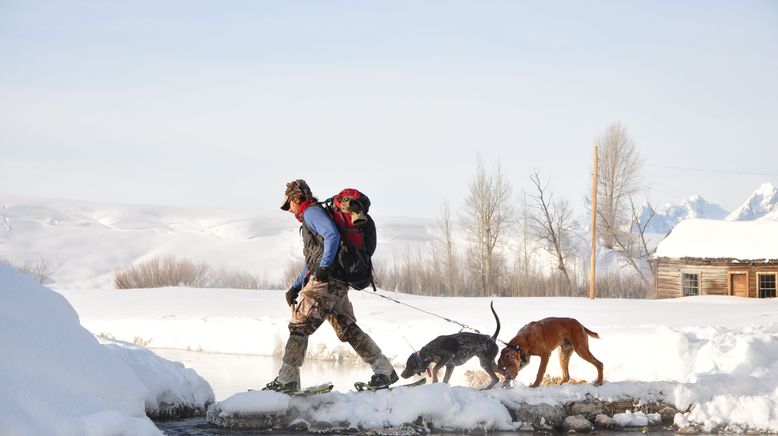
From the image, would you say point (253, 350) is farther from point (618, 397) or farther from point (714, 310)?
point (618, 397)

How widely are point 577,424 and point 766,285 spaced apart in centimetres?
2450

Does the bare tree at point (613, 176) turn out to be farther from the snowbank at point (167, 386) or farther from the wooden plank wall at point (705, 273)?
the snowbank at point (167, 386)

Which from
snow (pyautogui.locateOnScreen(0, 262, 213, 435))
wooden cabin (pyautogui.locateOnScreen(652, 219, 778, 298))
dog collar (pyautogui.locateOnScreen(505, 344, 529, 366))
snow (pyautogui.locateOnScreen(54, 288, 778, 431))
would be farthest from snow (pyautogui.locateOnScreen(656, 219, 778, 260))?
snow (pyautogui.locateOnScreen(0, 262, 213, 435))

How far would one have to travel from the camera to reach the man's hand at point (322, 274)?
8.51 meters

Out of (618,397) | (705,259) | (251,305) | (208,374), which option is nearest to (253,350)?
(208,374)

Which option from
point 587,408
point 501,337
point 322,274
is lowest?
point 587,408

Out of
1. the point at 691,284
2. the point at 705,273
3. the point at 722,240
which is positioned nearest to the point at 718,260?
the point at 705,273

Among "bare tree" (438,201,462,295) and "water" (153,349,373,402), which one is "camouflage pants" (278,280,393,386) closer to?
"water" (153,349,373,402)

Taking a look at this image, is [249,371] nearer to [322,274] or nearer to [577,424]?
[322,274]

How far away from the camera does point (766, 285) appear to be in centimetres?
3108

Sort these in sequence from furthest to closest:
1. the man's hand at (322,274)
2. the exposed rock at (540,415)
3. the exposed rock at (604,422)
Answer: the exposed rock at (604,422), the exposed rock at (540,415), the man's hand at (322,274)

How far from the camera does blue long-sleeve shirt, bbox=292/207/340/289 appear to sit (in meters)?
8.52

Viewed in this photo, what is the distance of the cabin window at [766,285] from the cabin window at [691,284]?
2165 millimetres

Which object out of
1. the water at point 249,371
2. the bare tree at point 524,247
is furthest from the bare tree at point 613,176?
the water at point 249,371
